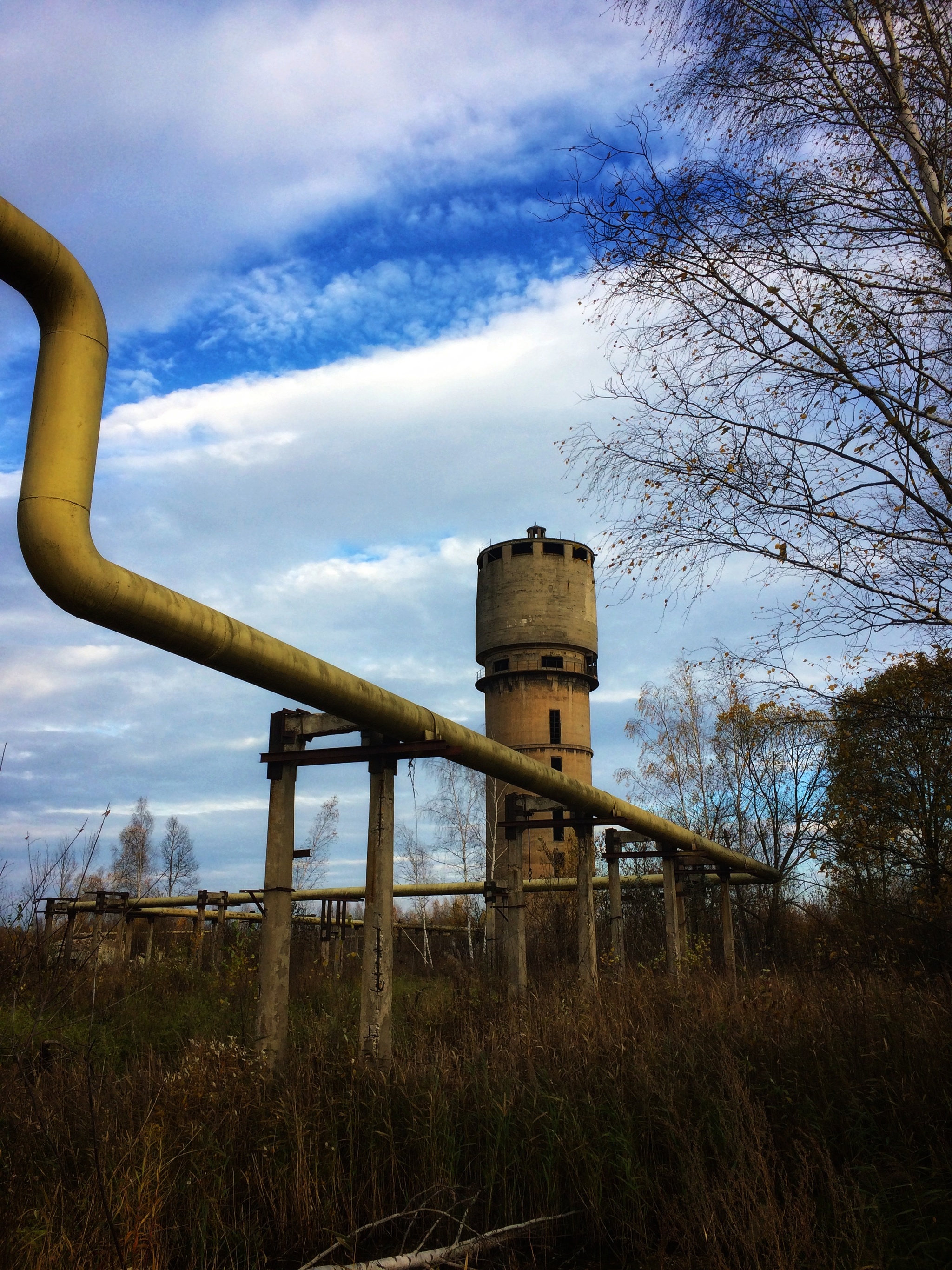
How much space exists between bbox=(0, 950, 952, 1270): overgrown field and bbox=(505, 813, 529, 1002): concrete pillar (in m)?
4.56

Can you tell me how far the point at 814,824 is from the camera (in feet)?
83.7

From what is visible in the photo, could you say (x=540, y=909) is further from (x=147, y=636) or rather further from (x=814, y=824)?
(x=147, y=636)

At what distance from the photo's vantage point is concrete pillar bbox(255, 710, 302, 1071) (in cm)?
722

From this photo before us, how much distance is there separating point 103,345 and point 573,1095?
526 centimetres

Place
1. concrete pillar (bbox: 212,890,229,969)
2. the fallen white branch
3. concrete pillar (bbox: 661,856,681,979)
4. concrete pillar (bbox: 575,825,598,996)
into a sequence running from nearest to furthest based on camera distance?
the fallen white branch, concrete pillar (bbox: 575,825,598,996), concrete pillar (bbox: 661,856,681,979), concrete pillar (bbox: 212,890,229,969)

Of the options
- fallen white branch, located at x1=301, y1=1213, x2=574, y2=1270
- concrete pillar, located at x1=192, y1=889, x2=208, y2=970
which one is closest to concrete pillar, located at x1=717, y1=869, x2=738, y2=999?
concrete pillar, located at x1=192, y1=889, x2=208, y2=970

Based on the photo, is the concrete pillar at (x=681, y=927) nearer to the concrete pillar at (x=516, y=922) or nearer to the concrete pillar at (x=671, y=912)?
the concrete pillar at (x=671, y=912)

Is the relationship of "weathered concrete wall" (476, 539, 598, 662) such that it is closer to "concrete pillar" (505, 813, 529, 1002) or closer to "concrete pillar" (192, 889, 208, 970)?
"concrete pillar" (192, 889, 208, 970)

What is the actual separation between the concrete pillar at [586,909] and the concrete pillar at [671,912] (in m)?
2.62

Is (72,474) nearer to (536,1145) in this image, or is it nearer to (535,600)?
(536,1145)

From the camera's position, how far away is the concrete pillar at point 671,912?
1537cm

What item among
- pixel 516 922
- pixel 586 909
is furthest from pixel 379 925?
pixel 586 909

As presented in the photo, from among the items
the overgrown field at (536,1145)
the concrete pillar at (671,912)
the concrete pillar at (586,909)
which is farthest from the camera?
the concrete pillar at (671,912)

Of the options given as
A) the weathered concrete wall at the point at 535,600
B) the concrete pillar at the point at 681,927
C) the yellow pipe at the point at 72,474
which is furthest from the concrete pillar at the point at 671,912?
the weathered concrete wall at the point at 535,600
